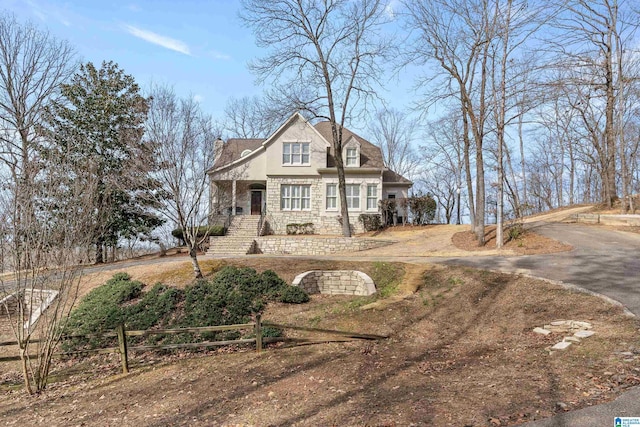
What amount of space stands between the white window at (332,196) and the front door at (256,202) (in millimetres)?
4823

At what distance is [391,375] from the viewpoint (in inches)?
216

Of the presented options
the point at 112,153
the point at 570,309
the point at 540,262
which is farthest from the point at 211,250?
the point at 570,309

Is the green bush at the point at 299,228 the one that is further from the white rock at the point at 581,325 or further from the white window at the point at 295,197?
the white rock at the point at 581,325

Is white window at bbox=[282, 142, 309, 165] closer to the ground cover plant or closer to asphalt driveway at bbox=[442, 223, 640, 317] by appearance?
asphalt driveway at bbox=[442, 223, 640, 317]

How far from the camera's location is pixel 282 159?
80.1 feet

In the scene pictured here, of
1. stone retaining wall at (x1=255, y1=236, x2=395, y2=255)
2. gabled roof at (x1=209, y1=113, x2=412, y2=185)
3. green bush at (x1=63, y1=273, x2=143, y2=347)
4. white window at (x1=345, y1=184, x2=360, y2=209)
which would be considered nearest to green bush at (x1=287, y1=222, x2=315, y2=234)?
white window at (x1=345, y1=184, x2=360, y2=209)

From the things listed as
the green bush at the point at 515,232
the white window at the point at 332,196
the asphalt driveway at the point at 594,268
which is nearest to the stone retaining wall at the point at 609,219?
the asphalt driveway at the point at 594,268

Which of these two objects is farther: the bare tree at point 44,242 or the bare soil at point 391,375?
the bare tree at point 44,242

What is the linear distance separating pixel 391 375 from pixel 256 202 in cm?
2139

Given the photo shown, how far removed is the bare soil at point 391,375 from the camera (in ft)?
13.8

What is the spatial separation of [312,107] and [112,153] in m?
10.8

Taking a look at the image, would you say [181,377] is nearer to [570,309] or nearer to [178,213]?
[178,213]

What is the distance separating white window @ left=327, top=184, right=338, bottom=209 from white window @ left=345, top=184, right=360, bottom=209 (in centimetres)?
79

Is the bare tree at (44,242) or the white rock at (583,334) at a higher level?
the bare tree at (44,242)
